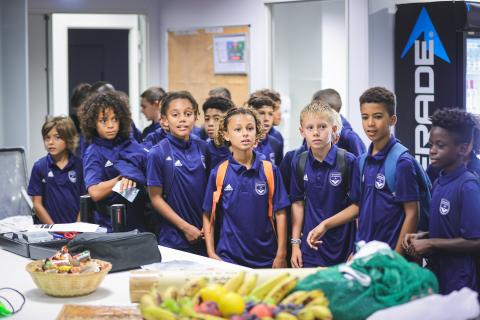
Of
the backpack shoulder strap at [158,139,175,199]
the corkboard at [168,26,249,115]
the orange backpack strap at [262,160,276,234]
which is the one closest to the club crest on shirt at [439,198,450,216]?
the orange backpack strap at [262,160,276,234]

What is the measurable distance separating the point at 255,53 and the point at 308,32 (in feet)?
5.12

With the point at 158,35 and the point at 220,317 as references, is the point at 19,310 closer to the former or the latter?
the point at 220,317

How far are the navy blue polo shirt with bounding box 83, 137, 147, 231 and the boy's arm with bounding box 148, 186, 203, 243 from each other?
4.3 inches

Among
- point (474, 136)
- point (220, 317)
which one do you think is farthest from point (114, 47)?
point (220, 317)

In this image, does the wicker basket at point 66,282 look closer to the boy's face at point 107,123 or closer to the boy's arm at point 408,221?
the boy's arm at point 408,221

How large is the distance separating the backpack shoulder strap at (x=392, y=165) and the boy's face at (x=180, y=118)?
1334 mm

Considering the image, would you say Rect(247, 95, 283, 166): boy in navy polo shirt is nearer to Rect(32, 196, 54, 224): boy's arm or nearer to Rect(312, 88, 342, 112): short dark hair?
Rect(312, 88, 342, 112): short dark hair

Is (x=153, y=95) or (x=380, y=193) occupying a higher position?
(x=153, y=95)

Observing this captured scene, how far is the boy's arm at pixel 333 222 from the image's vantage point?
4.29m

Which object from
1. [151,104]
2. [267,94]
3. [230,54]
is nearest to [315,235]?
[267,94]

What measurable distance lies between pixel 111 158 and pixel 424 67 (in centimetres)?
304

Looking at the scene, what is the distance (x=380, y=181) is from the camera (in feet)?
13.4

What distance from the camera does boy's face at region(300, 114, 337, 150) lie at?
4.49m

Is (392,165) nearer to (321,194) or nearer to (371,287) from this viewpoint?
(321,194)
